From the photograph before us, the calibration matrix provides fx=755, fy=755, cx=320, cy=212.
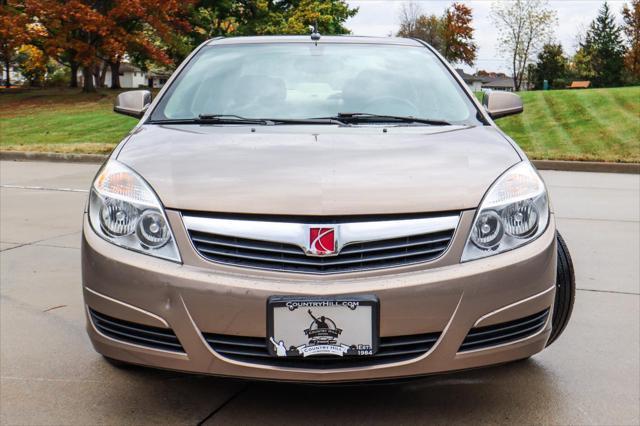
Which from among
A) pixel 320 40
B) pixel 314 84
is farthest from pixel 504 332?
pixel 320 40

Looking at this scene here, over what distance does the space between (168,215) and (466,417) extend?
1295 millimetres

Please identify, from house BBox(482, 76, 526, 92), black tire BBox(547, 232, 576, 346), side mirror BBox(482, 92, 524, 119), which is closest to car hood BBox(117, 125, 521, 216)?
black tire BBox(547, 232, 576, 346)

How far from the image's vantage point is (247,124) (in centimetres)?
325

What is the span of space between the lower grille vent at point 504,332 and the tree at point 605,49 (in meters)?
68.2

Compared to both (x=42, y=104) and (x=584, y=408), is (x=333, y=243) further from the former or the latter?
(x=42, y=104)

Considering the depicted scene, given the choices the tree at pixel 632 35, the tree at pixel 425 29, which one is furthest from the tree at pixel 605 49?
the tree at pixel 425 29

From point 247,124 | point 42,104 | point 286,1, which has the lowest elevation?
point 42,104

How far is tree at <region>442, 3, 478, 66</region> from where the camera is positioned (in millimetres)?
80812

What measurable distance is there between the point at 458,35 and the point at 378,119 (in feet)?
268

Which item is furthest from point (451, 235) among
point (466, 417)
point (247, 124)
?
point (247, 124)

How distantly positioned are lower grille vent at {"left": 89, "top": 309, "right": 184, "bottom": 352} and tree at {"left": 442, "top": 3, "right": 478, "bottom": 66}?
8121 cm

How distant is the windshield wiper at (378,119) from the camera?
10.9ft

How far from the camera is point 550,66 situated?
73062mm

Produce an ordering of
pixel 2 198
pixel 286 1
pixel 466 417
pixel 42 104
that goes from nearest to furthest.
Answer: pixel 466 417 → pixel 2 198 → pixel 42 104 → pixel 286 1
